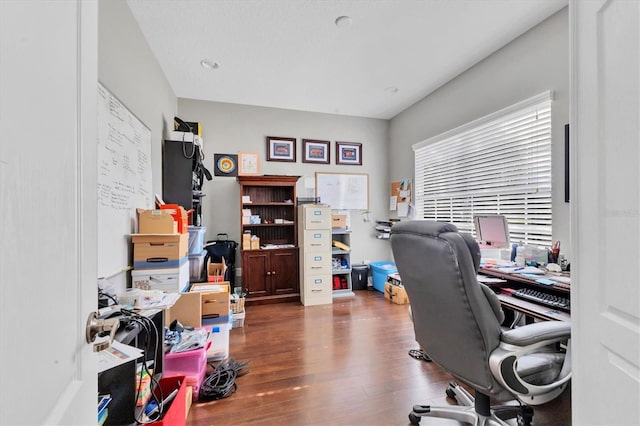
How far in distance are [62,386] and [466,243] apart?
1309 mm

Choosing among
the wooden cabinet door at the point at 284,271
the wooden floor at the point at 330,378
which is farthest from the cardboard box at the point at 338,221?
the wooden floor at the point at 330,378

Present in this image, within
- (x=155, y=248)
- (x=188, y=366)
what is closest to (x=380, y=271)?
(x=188, y=366)

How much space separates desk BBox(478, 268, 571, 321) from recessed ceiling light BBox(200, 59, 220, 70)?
3347mm

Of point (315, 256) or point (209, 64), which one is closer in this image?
point (209, 64)

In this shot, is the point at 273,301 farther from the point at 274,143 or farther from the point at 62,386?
the point at 62,386

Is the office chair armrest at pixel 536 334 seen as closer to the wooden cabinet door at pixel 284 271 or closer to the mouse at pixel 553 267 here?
the mouse at pixel 553 267

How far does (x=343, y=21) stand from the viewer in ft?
7.37

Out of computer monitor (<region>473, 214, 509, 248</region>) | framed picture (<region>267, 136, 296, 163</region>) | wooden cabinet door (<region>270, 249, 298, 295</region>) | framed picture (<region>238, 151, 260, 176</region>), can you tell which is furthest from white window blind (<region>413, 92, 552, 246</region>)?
framed picture (<region>238, 151, 260, 176</region>)

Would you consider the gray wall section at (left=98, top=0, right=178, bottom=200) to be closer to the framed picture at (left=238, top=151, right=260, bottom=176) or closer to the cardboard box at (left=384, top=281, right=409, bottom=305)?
the framed picture at (left=238, top=151, right=260, bottom=176)

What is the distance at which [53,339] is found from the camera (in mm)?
427

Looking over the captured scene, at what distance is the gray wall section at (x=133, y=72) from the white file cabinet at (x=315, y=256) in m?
1.82

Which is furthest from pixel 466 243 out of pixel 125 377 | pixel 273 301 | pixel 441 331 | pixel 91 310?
pixel 273 301

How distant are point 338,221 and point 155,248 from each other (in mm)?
2616

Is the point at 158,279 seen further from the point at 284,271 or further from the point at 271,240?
the point at 271,240
